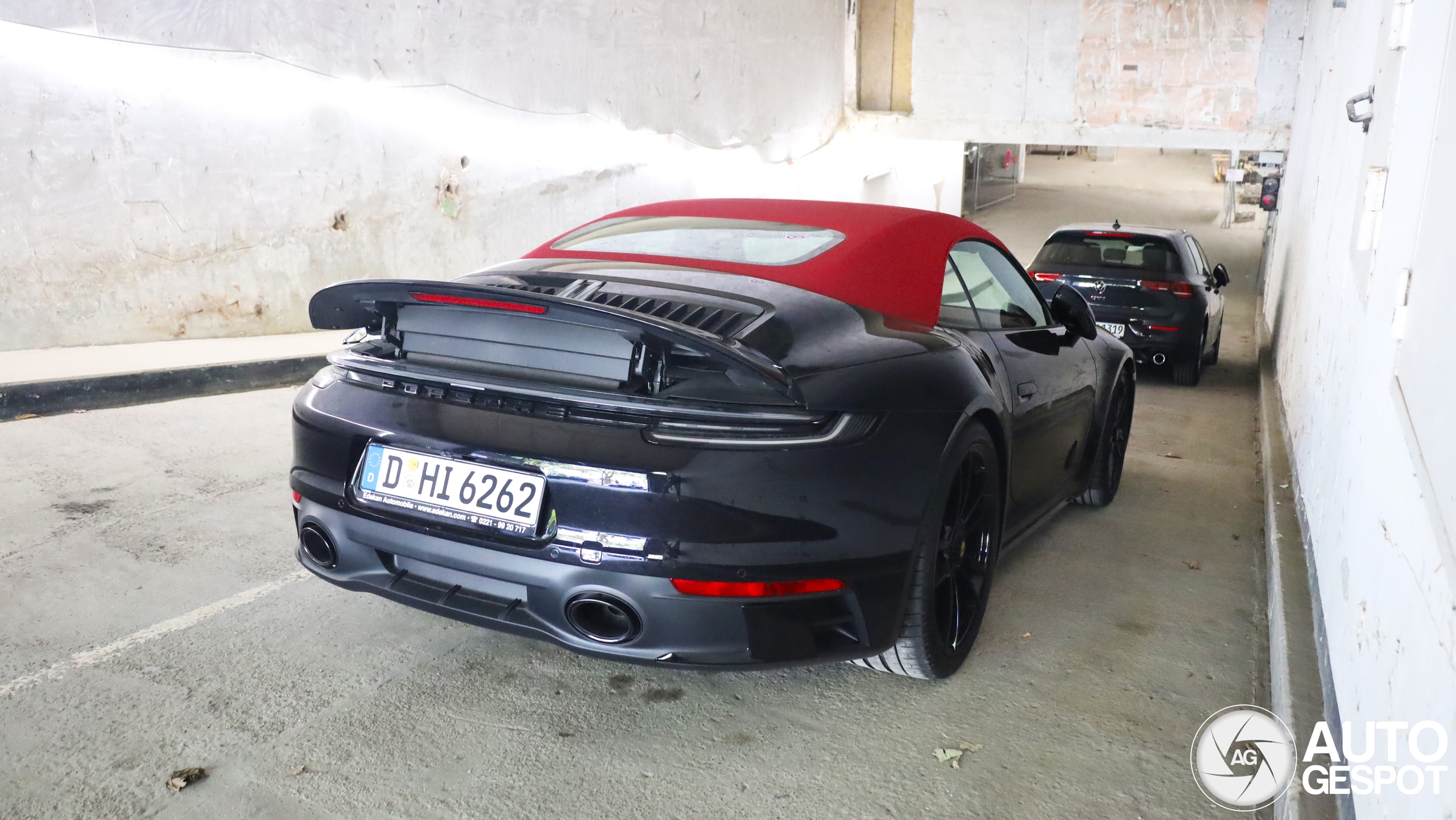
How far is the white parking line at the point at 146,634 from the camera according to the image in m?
2.92

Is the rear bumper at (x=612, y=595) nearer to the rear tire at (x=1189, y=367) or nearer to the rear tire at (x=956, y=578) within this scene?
the rear tire at (x=956, y=578)

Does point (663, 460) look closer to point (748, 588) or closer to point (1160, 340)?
Result: point (748, 588)

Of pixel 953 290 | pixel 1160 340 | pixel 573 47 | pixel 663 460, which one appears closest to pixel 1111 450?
pixel 953 290

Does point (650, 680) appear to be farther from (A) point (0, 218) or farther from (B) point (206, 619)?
(A) point (0, 218)

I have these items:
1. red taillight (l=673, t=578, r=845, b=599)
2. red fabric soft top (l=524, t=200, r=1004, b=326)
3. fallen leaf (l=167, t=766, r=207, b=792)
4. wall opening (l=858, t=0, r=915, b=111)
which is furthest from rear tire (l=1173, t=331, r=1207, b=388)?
wall opening (l=858, t=0, r=915, b=111)

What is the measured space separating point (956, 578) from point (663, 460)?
118cm

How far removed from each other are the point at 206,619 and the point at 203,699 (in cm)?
59

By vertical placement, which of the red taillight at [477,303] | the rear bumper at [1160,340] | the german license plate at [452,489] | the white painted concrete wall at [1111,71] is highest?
the white painted concrete wall at [1111,71]

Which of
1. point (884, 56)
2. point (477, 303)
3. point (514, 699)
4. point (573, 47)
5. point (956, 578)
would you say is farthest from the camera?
point (884, 56)

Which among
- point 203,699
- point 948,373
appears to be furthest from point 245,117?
point 948,373

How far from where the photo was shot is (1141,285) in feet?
27.8

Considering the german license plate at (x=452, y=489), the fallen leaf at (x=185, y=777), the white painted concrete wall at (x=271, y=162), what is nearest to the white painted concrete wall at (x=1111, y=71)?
the white painted concrete wall at (x=271, y=162)

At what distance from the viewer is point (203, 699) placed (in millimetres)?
2830

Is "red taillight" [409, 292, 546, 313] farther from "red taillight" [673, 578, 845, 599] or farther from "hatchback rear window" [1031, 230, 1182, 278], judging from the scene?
"hatchback rear window" [1031, 230, 1182, 278]
